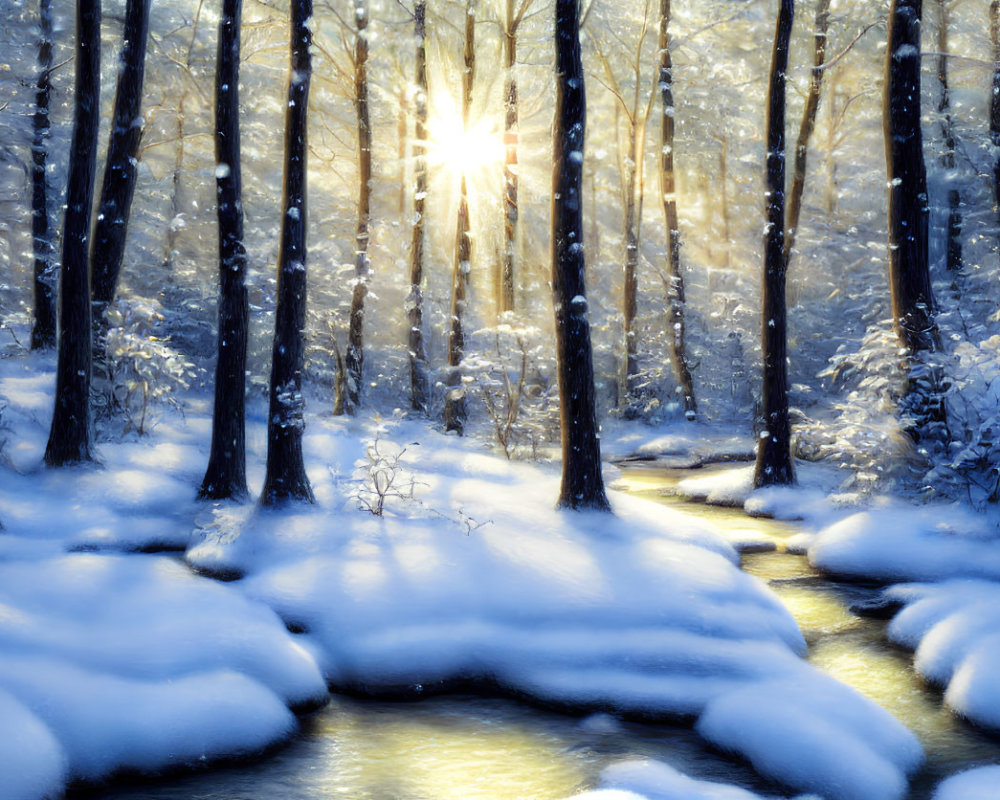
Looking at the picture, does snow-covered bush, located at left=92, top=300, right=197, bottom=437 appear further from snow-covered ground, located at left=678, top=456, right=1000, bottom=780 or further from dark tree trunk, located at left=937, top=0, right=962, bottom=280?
dark tree trunk, located at left=937, top=0, right=962, bottom=280

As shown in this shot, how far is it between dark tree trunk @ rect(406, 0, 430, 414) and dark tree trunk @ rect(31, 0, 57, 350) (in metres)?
7.28

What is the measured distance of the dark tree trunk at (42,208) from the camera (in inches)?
623

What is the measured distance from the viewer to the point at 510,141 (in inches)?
728

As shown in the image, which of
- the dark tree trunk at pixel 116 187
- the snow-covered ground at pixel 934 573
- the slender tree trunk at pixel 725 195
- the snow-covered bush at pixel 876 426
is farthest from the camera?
the slender tree trunk at pixel 725 195

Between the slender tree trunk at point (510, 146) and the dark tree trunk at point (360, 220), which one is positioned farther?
the slender tree trunk at point (510, 146)

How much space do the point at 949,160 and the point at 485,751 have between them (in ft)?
76.8

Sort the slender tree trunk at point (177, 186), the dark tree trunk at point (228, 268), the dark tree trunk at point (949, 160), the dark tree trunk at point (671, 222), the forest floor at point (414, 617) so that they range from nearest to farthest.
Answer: the forest floor at point (414, 617)
the dark tree trunk at point (228, 268)
the dark tree trunk at point (671, 222)
the slender tree trunk at point (177, 186)
the dark tree trunk at point (949, 160)

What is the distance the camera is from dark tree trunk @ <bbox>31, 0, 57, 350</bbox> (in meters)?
15.8

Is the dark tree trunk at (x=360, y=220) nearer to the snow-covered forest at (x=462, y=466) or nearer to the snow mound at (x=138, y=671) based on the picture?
the snow-covered forest at (x=462, y=466)

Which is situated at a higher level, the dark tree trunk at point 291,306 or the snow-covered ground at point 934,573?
the dark tree trunk at point 291,306

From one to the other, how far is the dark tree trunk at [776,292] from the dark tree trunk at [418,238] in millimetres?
7629

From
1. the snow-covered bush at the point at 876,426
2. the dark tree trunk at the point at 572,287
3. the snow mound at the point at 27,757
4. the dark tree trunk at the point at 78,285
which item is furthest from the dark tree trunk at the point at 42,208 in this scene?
the snow-covered bush at the point at 876,426

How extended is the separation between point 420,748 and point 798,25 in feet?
72.1

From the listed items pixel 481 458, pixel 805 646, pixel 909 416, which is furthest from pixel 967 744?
pixel 481 458
